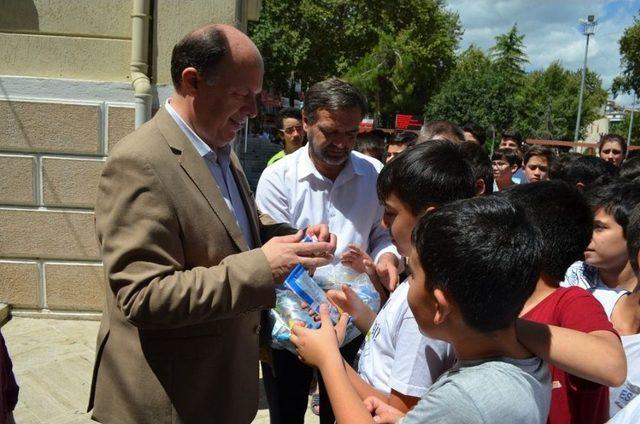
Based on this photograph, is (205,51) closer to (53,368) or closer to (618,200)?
(618,200)

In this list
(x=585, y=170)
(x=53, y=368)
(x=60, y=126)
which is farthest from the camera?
(x=60, y=126)

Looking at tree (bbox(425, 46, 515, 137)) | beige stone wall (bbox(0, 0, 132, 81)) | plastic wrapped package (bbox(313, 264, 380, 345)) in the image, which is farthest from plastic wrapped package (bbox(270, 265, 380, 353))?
tree (bbox(425, 46, 515, 137))

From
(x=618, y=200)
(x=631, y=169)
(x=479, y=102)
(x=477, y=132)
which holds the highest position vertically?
(x=479, y=102)

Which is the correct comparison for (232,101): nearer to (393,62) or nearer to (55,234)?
(55,234)

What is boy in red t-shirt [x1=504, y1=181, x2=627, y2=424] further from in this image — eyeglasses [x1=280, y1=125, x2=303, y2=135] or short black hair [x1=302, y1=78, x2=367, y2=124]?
eyeglasses [x1=280, y1=125, x2=303, y2=135]

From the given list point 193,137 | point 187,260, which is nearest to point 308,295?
point 187,260

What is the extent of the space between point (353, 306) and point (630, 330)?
101 cm

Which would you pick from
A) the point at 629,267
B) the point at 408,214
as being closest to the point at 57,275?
the point at 408,214

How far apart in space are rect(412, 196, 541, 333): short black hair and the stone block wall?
157 inches

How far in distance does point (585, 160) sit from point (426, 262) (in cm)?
362

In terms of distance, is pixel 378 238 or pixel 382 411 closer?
pixel 382 411

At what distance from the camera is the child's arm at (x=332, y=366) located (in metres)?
1.36

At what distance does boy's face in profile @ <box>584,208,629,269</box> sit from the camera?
2.46 meters

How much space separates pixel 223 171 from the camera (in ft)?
6.66
